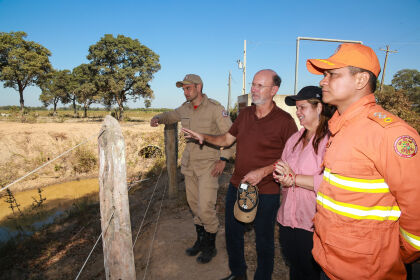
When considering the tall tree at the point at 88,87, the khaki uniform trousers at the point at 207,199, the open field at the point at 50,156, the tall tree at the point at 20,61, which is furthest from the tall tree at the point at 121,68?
the khaki uniform trousers at the point at 207,199

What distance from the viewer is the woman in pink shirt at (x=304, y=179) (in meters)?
1.78

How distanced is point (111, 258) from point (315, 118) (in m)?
2.03

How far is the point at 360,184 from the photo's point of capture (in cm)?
110

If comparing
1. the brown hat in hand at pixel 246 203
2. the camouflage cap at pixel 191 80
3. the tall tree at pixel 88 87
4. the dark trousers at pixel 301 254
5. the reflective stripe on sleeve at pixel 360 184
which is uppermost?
the tall tree at pixel 88 87

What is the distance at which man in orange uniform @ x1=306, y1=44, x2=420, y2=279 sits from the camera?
979 millimetres

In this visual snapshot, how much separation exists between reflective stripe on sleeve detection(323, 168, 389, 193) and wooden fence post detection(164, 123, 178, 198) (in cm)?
412

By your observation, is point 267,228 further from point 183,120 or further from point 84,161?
point 84,161

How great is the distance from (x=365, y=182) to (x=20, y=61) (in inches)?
1339

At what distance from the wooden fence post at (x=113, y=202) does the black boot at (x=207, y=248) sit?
1479 millimetres

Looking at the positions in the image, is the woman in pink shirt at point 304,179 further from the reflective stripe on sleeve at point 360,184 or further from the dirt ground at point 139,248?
the dirt ground at point 139,248

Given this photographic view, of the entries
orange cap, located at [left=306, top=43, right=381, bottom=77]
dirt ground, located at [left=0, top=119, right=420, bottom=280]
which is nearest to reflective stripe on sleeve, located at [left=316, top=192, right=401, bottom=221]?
orange cap, located at [left=306, top=43, right=381, bottom=77]

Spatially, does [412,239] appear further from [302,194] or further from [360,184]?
[302,194]

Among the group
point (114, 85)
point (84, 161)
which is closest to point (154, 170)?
point (84, 161)

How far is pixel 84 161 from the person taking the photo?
10609mm
